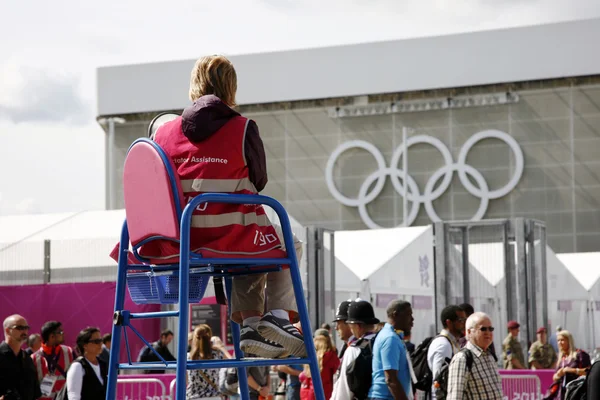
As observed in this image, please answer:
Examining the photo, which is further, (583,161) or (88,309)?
(583,161)

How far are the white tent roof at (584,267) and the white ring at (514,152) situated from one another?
518 inches

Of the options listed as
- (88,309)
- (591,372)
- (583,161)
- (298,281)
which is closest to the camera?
(298,281)

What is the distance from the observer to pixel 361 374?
9.23 metres

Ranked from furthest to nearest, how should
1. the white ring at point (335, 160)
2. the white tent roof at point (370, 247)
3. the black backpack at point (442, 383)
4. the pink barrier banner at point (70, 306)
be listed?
the white ring at point (335, 160)
the white tent roof at point (370, 247)
the pink barrier banner at point (70, 306)
the black backpack at point (442, 383)

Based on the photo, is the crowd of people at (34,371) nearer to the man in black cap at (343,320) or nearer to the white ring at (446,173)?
the man in black cap at (343,320)

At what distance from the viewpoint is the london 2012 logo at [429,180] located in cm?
4459

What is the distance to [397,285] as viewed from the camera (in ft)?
70.8

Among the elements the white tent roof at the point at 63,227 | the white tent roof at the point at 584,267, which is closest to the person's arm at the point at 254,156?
the white tent roof at the point at 63,227

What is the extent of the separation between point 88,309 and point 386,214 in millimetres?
29106

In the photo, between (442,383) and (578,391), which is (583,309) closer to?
(442,383)

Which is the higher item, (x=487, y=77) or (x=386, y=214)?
(x=487, y=77)

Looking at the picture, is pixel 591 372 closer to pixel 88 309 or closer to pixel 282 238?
pixel 282 238

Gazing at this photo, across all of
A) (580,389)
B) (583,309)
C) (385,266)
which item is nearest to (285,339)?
(580,389)

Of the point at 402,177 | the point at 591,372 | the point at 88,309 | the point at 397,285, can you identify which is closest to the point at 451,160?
the point at 402,177
